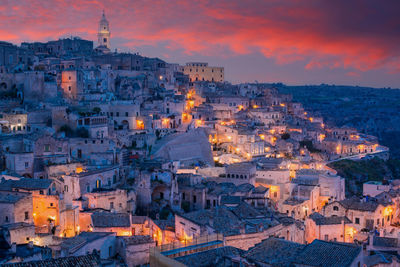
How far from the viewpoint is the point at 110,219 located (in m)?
25.3

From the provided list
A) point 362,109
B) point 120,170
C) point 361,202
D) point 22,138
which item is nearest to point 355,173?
point 361,202

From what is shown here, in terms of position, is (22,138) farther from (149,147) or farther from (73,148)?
(149,147)

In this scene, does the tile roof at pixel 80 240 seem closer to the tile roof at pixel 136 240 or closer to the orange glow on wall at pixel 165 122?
the tile roof at pixel 136 240

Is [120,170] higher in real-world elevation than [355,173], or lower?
higher

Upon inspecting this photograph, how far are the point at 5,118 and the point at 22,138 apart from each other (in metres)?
4.85

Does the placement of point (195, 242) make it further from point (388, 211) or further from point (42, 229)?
point (388, 211)

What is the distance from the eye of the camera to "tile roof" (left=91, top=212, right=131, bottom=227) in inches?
977

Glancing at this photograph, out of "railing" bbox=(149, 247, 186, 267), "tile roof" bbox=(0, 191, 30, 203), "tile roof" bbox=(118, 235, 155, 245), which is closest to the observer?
"railing" bbox=(149, 247, 186, 267)

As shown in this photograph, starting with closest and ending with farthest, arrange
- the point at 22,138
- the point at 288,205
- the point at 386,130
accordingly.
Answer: the point at 22,138 < the point at 288,205 < the point at 386,130

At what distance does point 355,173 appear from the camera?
177ft

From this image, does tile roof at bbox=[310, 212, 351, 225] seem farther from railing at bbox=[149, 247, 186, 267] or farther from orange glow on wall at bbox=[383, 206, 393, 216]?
railing at bbox=[149, 247, 186, 267]

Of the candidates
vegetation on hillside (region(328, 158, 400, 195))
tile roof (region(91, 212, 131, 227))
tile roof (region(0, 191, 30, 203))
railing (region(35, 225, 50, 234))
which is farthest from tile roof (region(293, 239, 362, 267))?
vegetation on hillside (region(328, 158, 400, 195))

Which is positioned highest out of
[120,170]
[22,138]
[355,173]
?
[22,138]

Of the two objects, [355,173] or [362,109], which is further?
[362,109]
